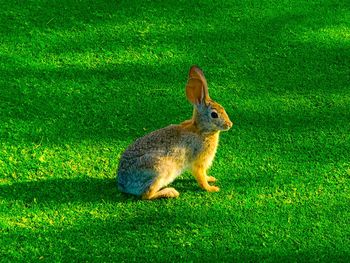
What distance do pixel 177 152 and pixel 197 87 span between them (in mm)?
428

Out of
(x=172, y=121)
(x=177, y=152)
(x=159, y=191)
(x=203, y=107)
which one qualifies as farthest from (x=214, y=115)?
(x=172, y=121)

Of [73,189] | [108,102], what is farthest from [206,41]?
[73,189]

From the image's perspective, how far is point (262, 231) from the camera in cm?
368

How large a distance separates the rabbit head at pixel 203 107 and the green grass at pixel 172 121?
0.44 metres

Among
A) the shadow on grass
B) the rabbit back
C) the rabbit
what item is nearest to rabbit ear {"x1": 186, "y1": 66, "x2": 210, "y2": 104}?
the rabbit

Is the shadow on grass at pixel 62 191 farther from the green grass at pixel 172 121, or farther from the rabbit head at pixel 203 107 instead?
the rabbit head at pixel 203 107

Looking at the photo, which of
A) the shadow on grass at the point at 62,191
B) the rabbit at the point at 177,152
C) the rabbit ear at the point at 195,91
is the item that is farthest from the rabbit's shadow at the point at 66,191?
the rabbit ear at the point at 195,91

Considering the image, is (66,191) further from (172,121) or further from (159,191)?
(172,121)

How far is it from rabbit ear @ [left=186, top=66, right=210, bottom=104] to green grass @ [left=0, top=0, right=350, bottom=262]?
58 cm

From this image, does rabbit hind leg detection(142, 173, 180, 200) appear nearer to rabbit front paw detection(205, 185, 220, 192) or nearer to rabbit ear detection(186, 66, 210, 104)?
rabbit front paw detection(205, 185, 220, 192)

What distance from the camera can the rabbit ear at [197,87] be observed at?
3803mm

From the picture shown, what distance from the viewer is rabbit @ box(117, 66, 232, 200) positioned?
3770 millimetres

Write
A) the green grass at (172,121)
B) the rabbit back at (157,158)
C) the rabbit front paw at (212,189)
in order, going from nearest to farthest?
1. the green grass at (172,121)
2. the rabbit back at (157,158)
3. the rabbit front paw at (212,189)

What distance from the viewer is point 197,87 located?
3838mm
